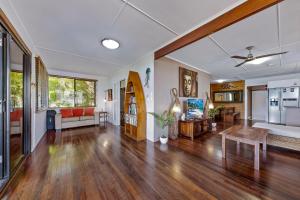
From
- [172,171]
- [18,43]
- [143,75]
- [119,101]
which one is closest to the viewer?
[172,171]

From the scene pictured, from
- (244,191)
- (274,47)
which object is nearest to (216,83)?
(274,47)

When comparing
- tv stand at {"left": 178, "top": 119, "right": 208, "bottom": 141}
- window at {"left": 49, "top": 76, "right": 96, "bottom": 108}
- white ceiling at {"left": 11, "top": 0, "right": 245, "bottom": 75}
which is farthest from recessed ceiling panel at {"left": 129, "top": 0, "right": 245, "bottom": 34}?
window at {"left": 49, "top": 76, "right": 96, "bottom": 108}

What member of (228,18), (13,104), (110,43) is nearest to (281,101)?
(228,18)

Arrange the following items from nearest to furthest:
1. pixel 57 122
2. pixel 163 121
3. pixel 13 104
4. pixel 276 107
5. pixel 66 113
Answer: pixel 13 104 < pixel 163 121 < pixel 57 122 < pixel 66 113 < pixel 276 107

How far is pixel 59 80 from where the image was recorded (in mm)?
6105

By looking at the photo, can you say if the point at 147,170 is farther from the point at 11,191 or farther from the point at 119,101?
the point at 119,101

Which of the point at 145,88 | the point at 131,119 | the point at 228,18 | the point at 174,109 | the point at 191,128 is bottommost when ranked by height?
the point at 191,128

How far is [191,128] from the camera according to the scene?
3.95m

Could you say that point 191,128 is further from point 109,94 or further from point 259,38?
point 109,94

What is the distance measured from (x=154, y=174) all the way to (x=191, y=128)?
230 centimetres

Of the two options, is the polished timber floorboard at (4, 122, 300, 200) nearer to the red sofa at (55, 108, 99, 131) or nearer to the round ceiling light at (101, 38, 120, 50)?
the red sofa at (55, 108, 99, 131)

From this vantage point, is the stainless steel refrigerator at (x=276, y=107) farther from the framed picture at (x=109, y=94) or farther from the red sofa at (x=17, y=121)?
the red sofa at (x=17, y=121)

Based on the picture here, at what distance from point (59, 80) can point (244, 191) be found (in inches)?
299

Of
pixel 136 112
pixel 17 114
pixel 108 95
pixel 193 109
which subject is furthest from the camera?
pixel 108 95
